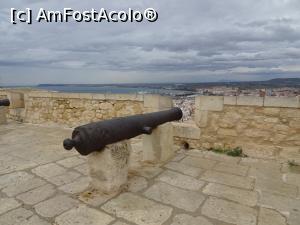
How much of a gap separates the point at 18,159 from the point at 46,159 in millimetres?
475

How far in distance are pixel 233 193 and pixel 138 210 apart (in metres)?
1.20

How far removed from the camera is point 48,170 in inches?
143

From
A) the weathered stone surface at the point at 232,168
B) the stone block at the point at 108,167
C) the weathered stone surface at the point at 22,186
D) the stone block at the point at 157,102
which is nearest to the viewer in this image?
the stone block at the point at 108,167

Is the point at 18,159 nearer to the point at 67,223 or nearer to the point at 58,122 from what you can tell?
the point at 67,223

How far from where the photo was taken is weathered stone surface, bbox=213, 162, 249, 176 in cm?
371

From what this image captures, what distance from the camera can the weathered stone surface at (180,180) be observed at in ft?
10.3

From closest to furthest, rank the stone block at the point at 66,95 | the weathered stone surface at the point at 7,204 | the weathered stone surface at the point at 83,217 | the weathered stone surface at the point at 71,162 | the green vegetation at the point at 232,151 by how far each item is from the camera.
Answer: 1. the weathered stone surface at the point at 83,217
2. the weathered stone surface at the point at 7,204
3. the weathered stone surface at the point at 71,162
4. the green vegetation at the point at 232,151
5. the stone block at the point at 66,95

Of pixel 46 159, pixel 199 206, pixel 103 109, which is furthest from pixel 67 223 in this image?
pixel 103 109

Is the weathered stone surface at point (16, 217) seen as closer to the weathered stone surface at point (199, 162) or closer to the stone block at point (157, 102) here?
the weathered stone surface at point (199, 162)

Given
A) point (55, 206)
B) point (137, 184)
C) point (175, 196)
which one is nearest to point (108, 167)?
point (137, 184)

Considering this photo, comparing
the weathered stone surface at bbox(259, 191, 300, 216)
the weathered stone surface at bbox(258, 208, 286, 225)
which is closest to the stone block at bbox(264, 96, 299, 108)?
the weathered stone surface at bbox(259, 191, 300, 216)

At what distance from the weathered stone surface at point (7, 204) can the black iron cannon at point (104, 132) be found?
882mm

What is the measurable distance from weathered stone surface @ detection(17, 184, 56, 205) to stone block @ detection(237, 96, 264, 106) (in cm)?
346

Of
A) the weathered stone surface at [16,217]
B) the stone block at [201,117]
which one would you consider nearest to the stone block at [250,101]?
the stone block at [201,117]
